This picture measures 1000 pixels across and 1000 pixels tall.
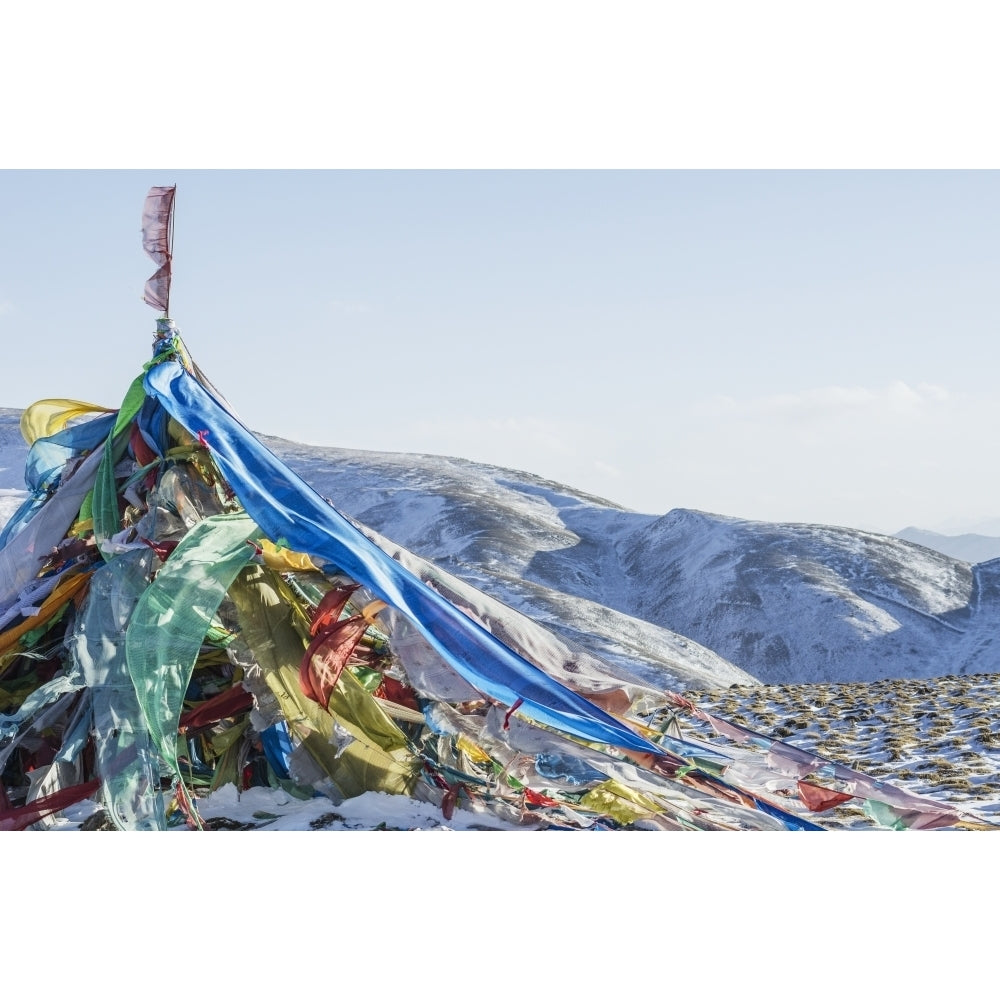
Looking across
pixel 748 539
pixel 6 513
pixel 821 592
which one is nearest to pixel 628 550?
pixel 748 539

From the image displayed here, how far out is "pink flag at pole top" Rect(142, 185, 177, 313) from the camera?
364 inches

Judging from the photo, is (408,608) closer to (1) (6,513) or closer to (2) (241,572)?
(2) (241,572)

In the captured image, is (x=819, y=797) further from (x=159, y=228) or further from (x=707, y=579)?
(x=707, y=579)

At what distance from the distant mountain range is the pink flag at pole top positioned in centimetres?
1804

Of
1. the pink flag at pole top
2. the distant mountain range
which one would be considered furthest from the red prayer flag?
the distant mountain range

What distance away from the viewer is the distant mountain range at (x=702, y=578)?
1421 inches

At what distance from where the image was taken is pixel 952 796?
8.79m

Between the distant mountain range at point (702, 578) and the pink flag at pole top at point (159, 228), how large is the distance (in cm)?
1804

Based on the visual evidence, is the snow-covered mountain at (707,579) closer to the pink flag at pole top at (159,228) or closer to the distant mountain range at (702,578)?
the distant mountain range at (702,578)

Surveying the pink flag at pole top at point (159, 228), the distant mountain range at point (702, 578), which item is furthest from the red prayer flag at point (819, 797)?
the distant mountain range at point (702, 578)

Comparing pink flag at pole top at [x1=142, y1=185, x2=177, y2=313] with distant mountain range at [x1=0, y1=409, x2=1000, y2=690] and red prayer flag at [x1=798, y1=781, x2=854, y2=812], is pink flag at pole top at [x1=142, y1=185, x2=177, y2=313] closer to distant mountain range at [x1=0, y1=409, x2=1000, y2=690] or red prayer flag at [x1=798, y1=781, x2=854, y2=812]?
red prayer flag at [x1=798, y1=781, x2=854, y2=812]

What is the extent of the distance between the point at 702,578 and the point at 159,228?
128 ft

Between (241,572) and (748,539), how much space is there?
1663 inches

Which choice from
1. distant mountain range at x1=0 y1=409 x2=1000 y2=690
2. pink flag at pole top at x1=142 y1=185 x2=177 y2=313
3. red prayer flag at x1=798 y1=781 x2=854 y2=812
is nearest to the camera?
red prayer flag at x1=798 y1=781 x2=854 y2=812
